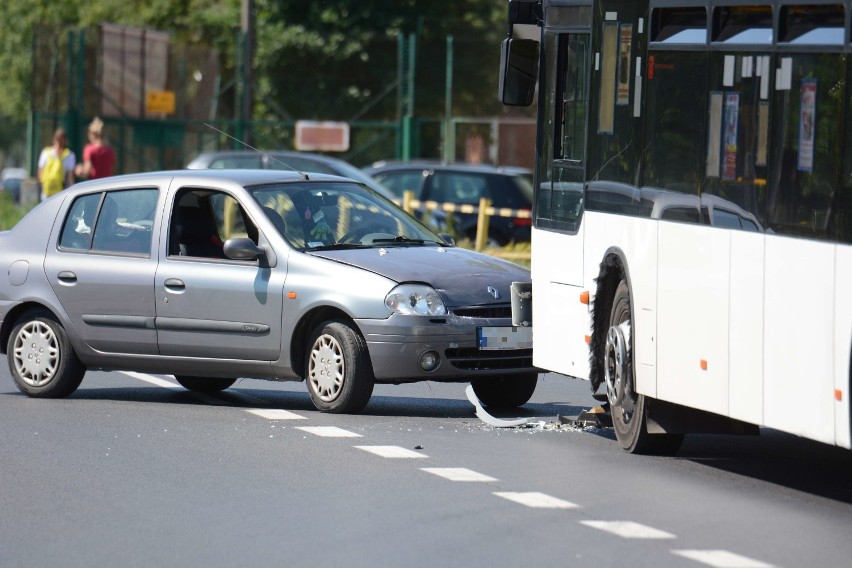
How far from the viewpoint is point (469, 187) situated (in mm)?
31531

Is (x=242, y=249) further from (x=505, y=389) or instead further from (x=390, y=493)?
(x=390, y=493)

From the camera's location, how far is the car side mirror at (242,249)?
1252cm

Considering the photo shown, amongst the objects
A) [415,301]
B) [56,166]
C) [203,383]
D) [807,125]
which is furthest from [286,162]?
[807,125]

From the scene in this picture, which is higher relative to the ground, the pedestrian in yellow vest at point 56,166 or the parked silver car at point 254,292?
the pedestrian in yellow vest at point 56,166

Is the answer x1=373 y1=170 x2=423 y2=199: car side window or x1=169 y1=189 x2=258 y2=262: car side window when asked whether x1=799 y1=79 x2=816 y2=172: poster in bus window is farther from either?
x1=373 y1=170 x2=423 y2=199: car side window

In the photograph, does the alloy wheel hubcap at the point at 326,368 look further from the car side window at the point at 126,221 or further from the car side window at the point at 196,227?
the car side window at the point at 126,221

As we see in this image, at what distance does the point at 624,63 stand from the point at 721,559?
3893mm

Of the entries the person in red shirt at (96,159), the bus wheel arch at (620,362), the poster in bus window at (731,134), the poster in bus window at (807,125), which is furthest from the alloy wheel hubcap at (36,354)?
the person in red shirt at (96,159)

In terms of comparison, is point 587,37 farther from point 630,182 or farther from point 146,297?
point 146,297

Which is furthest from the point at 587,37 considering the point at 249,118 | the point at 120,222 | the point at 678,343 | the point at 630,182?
the point at 249,118

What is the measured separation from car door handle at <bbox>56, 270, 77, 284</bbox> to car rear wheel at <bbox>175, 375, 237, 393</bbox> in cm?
120

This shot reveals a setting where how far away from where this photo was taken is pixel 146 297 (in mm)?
13094

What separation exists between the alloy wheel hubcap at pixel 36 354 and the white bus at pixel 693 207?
3.71 meters

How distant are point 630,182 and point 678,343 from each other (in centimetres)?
109
